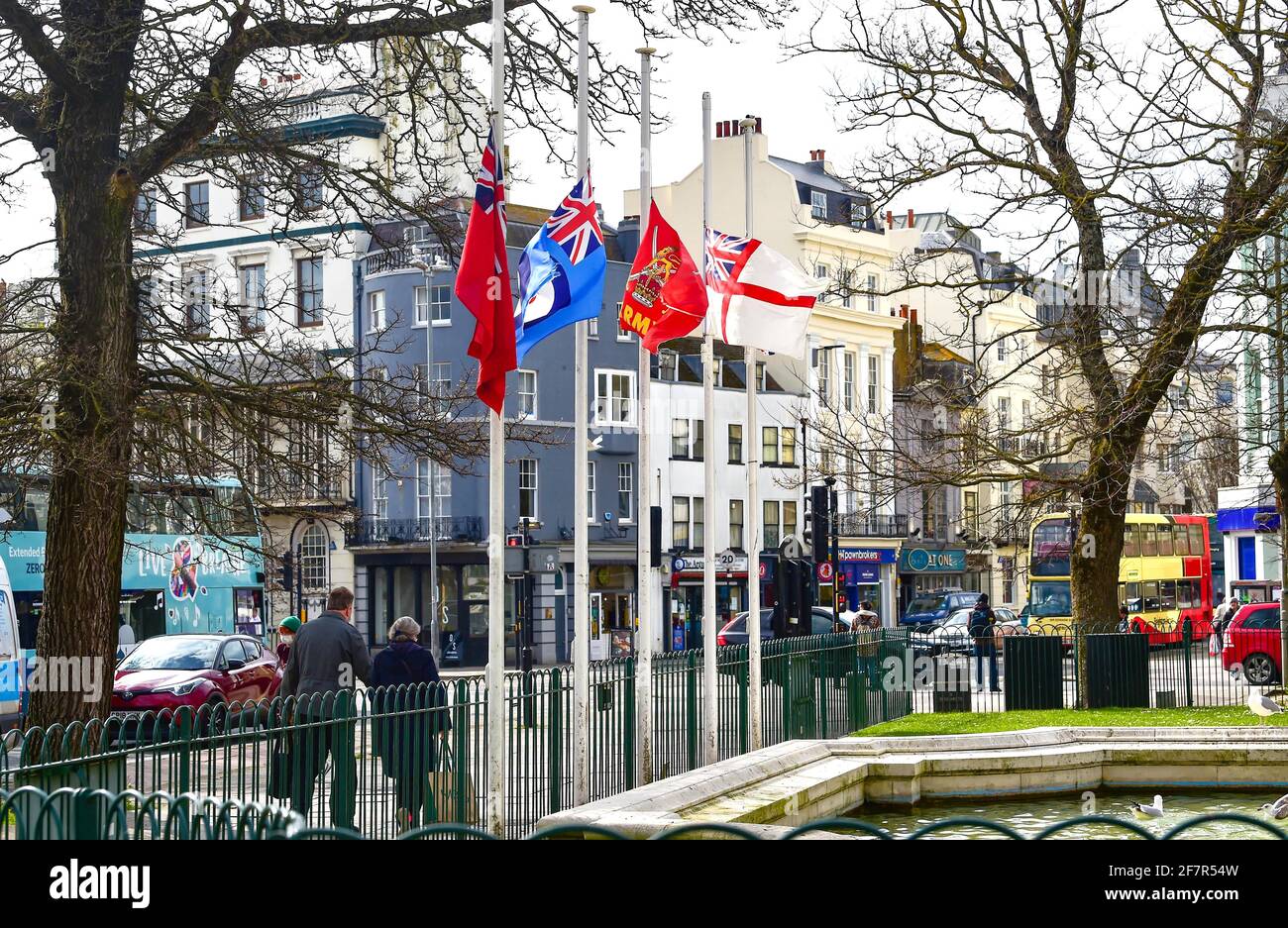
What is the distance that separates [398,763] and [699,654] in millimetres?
5982

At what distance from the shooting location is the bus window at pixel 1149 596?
173 ft

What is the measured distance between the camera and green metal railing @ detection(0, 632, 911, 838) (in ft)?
28.2

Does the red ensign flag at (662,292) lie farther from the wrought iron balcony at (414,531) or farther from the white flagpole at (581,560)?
the wrought iron balcony at (414,531)

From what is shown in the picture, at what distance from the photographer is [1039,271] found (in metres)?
21.7

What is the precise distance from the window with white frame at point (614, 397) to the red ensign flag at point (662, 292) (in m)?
46.5

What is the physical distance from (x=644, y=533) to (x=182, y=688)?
12.4m

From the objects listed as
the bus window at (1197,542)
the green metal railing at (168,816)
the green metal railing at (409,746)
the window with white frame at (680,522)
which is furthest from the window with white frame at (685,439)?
the green metal railing at (168,816)

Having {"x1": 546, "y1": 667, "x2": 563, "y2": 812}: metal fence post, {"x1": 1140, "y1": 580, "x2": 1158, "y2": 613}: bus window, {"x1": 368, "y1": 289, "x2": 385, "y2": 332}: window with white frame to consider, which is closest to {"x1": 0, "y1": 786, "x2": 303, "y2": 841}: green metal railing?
{"x1": 546, "y1": 667, "x2": 563, "y2": 812}: metal fence post

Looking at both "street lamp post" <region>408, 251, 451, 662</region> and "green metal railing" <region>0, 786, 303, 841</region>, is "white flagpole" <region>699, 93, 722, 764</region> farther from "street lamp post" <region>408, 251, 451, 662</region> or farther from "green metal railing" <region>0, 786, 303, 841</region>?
"street lamp post" <region>408, 251, 451, 662</region>

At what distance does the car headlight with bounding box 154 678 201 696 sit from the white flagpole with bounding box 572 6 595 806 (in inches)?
492

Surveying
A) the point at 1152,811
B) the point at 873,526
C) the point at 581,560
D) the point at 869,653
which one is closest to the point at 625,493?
the point at 873,526

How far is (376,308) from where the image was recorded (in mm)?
58375
